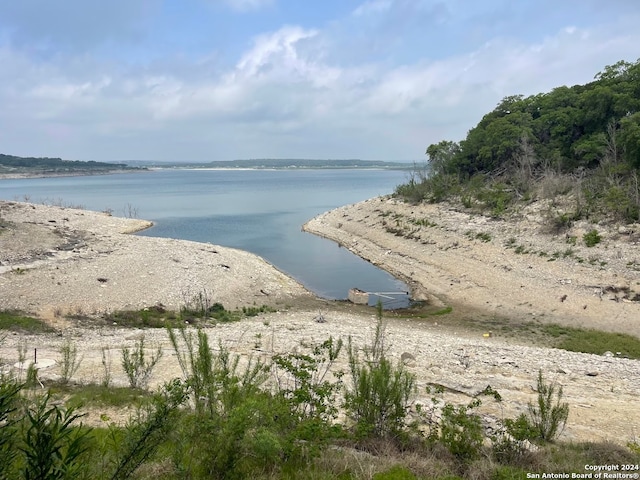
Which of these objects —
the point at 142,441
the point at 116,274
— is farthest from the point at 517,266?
the point at 142,441

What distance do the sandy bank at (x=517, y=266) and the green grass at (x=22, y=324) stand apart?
1722cm

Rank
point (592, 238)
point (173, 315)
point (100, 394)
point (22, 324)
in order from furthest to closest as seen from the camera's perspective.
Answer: point (592, 238) < point (173, 315) < point (22, 324) < point (100, 394)

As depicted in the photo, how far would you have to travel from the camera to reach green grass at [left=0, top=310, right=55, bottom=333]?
1470cm

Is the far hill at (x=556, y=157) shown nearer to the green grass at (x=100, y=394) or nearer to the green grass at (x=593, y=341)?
the green grass at (x=593, y=341)

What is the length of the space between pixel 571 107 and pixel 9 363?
48242 mm

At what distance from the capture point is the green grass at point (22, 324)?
579 inches

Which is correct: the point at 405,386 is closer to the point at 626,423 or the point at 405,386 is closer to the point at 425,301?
the point at 626,423

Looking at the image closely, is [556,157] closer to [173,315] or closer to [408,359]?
[408,359]

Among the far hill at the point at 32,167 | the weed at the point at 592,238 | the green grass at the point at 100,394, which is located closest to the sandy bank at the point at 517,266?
the weed at the point at 592,238

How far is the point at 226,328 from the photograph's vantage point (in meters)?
16.4

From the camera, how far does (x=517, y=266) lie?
80.2 feet

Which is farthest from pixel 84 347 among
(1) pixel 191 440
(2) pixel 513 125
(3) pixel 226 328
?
(2) pixel 513 125

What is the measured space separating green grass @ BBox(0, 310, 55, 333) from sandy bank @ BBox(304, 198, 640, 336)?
17.2m

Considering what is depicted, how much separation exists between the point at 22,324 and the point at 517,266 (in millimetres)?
23028
